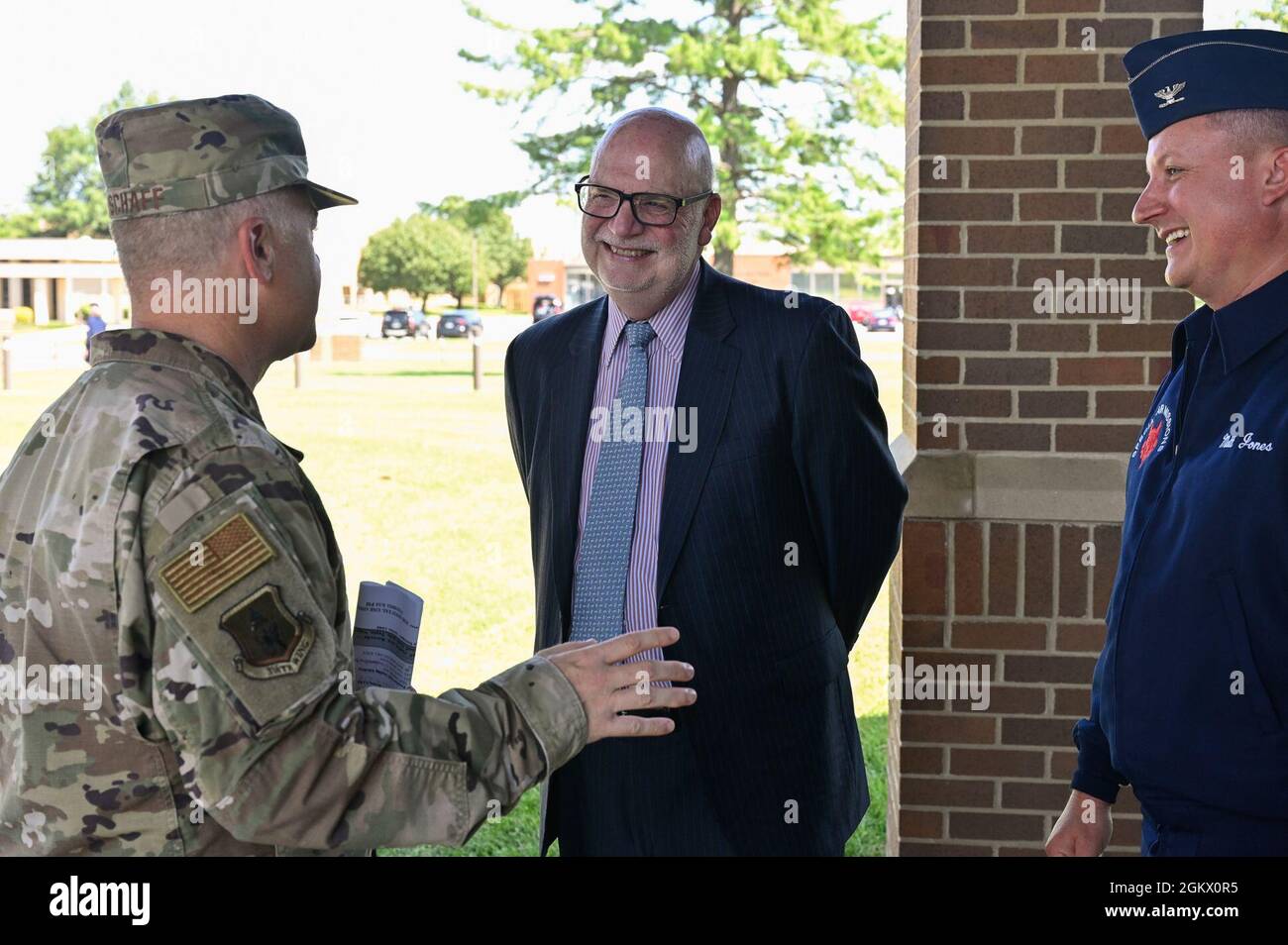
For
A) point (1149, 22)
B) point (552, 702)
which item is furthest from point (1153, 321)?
point (552, 702)

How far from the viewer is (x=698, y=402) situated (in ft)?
9.58

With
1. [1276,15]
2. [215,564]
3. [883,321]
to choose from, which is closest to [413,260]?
[883,321]

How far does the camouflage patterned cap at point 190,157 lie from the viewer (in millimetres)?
1801

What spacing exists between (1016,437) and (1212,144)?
156 cm

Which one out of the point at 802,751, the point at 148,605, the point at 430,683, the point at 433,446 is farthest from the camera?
the point at 433,446

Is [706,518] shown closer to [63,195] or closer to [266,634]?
[266,634]

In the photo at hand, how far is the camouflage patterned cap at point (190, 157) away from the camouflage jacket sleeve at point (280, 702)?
376 mm

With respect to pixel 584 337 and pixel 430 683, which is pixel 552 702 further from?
pixel 430 683

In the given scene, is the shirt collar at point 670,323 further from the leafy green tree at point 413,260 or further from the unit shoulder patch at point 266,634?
the leafy green tree at point 413,260

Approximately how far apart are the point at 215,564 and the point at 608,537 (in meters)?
1.34

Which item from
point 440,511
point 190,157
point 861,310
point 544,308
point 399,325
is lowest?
point 440,511

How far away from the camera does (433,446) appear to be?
16938 mm

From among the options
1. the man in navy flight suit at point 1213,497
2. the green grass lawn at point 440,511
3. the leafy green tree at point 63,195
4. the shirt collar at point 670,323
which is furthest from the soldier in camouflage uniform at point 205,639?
the leafy green tree at point 63,195

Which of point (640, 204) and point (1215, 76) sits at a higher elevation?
point (1215, 76)
